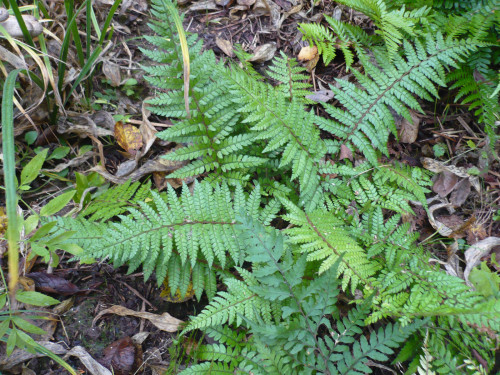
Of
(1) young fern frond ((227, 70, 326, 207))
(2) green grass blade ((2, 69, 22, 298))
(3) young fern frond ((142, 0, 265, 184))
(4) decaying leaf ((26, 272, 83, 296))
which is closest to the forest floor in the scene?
(4) decaying leaf ((26, 272, 83, 296))

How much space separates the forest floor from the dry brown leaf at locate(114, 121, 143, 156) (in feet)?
0.32

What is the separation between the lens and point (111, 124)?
305cm

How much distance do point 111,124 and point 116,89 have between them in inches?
15.1

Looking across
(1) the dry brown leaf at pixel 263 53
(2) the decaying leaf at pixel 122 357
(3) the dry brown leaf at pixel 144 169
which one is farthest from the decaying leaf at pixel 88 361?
(1) the dry brown leaf at pixel 263 53

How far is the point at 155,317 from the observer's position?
7.88 ft

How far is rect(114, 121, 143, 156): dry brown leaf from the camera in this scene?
2.96 m

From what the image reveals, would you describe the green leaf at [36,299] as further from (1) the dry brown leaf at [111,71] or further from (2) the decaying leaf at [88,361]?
(1) the dry brown leaf at [111,71]

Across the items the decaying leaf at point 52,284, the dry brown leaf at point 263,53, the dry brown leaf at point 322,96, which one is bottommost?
the decaying leaf at point 52,284

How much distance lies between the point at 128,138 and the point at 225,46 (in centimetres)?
127

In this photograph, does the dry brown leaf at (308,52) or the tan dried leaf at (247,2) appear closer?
the dry brown leaf at (308,52)

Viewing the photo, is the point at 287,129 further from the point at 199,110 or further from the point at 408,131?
the point at 408,131

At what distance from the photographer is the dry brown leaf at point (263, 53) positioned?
132 inches

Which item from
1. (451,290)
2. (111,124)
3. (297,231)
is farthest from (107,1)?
(451,290)

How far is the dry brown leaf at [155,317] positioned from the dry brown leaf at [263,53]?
Answer: 2.27 metres
